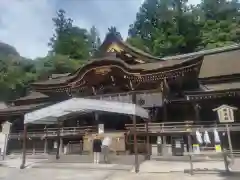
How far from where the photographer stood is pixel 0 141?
15.7 metres

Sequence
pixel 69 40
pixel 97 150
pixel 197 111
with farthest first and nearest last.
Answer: pixel 69 40 → pixel 197 111 → pixel 97 150

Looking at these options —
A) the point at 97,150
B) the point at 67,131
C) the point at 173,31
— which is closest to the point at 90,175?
the point at 97,150

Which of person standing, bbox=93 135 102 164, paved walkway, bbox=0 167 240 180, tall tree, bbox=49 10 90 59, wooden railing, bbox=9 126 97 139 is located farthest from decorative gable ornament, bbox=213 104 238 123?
tall tree, bbox=49 10 90 59

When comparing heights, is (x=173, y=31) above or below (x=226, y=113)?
above

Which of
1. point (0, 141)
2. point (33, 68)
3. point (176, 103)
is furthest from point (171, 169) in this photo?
point (33, 68)

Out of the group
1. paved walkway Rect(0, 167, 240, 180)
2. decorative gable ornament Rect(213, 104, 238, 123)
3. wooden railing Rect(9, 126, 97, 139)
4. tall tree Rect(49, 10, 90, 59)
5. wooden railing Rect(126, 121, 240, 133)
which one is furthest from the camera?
tall tree Rect(49, 10, 90, 59)

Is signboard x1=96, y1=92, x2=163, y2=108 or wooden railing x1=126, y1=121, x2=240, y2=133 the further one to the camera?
signboard x1=96, y1=92, x2=163, y2=108

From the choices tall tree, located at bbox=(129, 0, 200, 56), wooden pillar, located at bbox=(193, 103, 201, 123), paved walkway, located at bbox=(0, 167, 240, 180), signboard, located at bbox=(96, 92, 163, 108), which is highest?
tall tree, located at bbox=(129, 0, 200, 56)

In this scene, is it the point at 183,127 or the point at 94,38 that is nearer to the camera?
the point at 183,127

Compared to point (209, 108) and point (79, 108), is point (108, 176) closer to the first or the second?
point (79, 108)

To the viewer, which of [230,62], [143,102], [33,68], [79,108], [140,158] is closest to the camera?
[79,108]

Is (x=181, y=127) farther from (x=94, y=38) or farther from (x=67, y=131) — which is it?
(x=94, y=38)

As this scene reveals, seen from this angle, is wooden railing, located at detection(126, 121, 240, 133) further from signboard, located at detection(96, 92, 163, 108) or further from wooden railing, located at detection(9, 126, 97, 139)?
wooden railing, located at detection(9, 126, 97, 139)

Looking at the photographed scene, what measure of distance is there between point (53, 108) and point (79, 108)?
134cm
